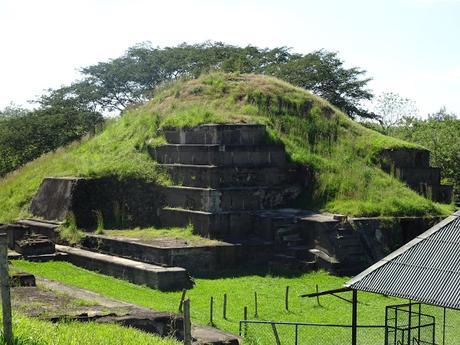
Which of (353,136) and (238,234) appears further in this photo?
(353,136)

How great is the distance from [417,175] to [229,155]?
6761mm

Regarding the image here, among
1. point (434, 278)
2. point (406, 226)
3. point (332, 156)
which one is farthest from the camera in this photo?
point (332, 156)

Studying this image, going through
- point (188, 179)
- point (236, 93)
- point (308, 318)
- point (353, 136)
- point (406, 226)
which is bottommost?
point (308, 318)

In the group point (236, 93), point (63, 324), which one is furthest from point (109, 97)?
point (63, 324)

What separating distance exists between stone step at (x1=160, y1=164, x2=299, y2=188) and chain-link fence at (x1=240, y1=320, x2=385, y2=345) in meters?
7.68

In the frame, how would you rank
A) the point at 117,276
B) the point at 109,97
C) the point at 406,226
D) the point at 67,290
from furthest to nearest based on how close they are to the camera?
the point at 109,97 → the point at 406,226 → the point at 117,276 → the point at 67,290

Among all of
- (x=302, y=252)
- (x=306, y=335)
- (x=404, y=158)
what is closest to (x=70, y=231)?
(x=302, y=252)

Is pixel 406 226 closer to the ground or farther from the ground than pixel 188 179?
closer to the ground

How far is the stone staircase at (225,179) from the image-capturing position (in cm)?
1953

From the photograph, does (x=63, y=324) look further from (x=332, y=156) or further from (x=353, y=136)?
(x=353, y=136)

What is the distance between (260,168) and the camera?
67.5 feet

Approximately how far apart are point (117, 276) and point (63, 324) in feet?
25.3

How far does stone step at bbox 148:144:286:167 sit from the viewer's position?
20172 millimetres

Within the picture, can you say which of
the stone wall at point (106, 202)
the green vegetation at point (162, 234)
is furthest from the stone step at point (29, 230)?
the green vegetation at point (162, 234)
